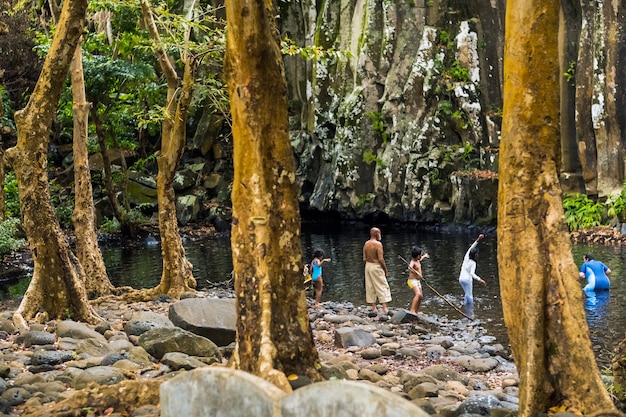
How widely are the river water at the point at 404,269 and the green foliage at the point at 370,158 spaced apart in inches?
140

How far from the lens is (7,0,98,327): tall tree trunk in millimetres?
9727

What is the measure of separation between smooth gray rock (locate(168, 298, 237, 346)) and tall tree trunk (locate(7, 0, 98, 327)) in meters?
1.94

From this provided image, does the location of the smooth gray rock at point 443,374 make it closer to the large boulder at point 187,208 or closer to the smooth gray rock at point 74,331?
the smooth gray rock at point 74,331

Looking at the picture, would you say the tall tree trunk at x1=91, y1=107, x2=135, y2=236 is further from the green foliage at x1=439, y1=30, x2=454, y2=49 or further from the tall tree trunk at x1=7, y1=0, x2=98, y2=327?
the green foliage at x1=439, y1=30, x2=454, y2=49

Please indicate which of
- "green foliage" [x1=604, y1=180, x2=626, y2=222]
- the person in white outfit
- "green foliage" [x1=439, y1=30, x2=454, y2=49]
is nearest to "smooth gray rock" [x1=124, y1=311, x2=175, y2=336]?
the person in white outfit

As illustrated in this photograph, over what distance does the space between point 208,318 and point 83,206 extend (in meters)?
A: 6.63

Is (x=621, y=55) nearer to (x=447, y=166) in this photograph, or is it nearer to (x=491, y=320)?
(x=447, y=166)

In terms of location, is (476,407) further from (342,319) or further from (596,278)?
(596,278)

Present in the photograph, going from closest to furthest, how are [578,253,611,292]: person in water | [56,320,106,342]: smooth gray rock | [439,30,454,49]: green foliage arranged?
[56,320,106,342]: smooth gray rock < [578,253,611,292]: person in water < [439,30,454,49]: green foliage

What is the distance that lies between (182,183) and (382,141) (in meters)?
12.8

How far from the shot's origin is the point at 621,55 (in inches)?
1109

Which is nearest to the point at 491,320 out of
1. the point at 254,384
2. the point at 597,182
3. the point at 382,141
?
the point at 254,384

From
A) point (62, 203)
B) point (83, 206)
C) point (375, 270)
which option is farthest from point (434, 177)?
point (83, 206)

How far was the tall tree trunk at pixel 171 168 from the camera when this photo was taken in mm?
14438
